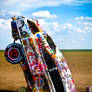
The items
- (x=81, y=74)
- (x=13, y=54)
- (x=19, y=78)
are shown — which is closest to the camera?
(x=13, y=54)

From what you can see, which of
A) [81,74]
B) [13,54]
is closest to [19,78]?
[81,74]

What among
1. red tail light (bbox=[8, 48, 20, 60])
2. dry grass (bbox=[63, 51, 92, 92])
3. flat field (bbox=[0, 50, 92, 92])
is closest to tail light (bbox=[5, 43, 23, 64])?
red tail light (bbox=[8, 48, 20, 60])

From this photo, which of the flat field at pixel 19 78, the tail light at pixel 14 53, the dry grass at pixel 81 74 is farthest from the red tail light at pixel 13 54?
the dry grass at pixel 81 74

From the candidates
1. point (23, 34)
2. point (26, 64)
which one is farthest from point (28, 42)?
point (26, 64)

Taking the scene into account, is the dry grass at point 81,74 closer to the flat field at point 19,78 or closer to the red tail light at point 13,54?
the flat field at point 19,78

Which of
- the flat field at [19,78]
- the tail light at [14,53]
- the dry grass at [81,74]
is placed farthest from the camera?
the dry grass at [81,74]

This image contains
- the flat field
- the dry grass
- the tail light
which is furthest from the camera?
the dry grass

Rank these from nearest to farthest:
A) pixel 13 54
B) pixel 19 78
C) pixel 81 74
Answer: pixel 13 54, pixel 19 78, pixel 81 74

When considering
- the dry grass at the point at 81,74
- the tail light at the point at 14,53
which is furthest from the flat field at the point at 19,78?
the tail light at the point at 14,53

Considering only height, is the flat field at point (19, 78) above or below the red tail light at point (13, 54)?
Result: below

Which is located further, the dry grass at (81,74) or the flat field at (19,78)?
the dry grass at (81,74)

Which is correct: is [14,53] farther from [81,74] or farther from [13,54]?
[81,74]

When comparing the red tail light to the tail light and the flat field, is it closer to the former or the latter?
the tail light

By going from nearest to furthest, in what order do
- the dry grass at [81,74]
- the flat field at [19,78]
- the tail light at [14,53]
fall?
the tail light at [14,53] → the flat field at [19,78] → the dry grass at [81,74]
